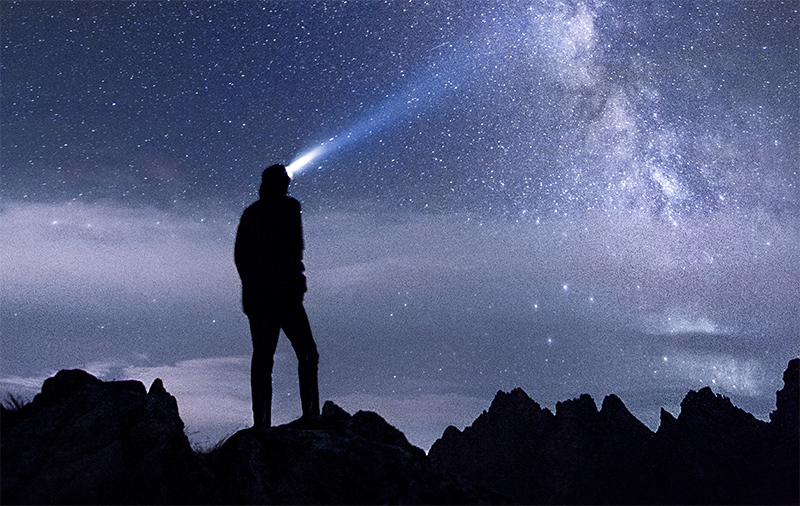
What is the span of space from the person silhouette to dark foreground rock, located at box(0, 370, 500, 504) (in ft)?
1.79

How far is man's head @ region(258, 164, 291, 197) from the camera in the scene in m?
8.36

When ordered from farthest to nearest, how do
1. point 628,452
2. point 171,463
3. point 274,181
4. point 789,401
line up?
1. point 628,452
2. point 789,401
3. point 274,181
4. point 171,463

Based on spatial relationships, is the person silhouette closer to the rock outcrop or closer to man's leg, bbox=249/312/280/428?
man's leg, bbox=249/312/280/428

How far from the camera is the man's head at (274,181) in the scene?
27.4 ft

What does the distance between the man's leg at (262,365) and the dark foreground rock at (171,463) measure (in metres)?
0.33

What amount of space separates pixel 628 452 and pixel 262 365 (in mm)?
10046

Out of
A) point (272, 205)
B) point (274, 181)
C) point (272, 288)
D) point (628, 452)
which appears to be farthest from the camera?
point (628, 452)

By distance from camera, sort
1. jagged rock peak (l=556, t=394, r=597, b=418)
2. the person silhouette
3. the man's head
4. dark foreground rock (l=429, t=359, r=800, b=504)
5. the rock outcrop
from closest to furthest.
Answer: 1. the rock outcrop
2. the person silhouette
3. the man's head
4. dark foreground rock (l=429, t=359, r=800, b=504)
5. jagged rock peak (l=556, t=394, r=597, b=418)

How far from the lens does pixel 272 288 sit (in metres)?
7.94

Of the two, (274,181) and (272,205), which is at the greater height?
(274,181)

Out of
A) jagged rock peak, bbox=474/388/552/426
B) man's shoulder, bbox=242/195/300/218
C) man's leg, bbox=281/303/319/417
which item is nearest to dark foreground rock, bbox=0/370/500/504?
man's leg, bbox=281/303/319/417

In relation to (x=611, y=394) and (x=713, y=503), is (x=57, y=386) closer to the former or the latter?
(x=713, y=503)

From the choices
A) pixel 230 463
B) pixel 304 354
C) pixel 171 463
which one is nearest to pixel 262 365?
pixel 304 354

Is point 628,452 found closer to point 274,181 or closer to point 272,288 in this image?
point 272,288
